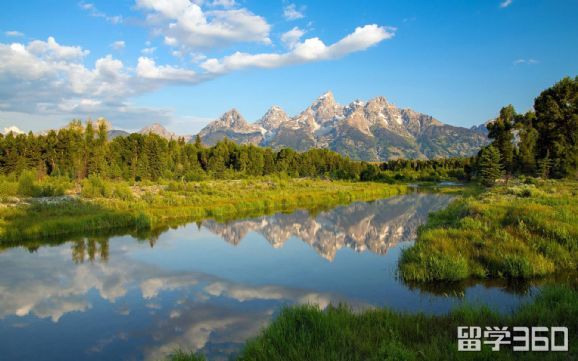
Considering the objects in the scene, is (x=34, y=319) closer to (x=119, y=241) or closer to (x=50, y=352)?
(x=50, y=352)

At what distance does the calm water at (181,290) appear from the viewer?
1162cm

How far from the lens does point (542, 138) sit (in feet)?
217

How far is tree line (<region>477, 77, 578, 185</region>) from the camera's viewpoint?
190 ft

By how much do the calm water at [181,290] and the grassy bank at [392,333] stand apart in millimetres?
1940

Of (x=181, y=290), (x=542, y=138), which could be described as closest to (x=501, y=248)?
(x=181, y=290)

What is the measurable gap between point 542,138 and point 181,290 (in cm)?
7063

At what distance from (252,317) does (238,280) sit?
4.99m

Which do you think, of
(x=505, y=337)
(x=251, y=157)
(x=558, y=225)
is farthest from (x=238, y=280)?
(x=251, y=157)

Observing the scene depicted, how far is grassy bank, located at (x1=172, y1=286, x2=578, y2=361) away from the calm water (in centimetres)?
194

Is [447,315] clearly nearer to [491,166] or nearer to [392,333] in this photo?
[392,333]

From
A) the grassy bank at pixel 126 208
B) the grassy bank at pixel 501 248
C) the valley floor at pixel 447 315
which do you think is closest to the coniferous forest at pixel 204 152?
the grassy bank at pixel 126 208

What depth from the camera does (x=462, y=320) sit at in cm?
999

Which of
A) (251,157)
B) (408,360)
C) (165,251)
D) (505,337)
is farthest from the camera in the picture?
(251,157)

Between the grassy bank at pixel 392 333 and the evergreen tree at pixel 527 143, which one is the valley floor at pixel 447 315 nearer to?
the grassy bank at pixel 392 333
